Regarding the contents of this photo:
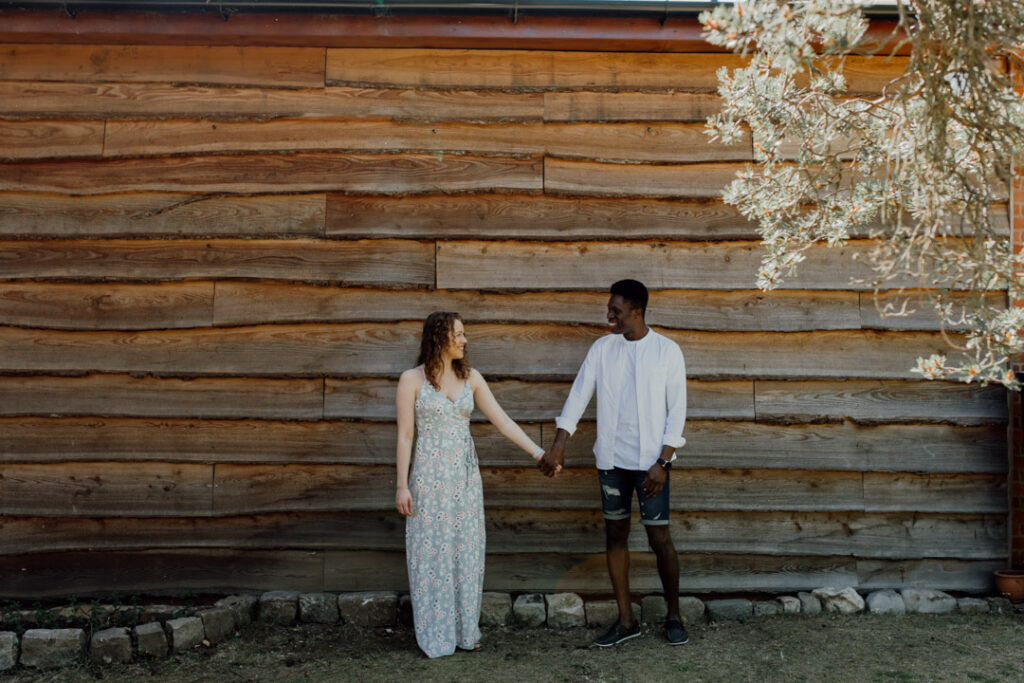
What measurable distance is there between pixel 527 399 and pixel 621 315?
89 centimetres

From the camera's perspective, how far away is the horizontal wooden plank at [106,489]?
15.1 feet

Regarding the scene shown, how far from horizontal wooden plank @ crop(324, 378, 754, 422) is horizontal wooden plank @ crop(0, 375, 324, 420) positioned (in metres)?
0.14

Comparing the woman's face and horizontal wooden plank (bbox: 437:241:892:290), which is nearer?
the woman's face

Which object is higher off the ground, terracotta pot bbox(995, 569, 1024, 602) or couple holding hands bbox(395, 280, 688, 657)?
couple holding hands bbox(395, 280, 688, 657)

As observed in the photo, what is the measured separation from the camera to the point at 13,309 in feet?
15.3

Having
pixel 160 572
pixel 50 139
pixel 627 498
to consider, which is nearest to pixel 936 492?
pixel 627 498

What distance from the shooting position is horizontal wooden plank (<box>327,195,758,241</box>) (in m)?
4.70

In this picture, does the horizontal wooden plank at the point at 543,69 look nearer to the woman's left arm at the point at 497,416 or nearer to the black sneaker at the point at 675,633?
the woman's left arm at the point at 497,416

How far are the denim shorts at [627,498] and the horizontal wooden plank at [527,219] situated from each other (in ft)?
4.80

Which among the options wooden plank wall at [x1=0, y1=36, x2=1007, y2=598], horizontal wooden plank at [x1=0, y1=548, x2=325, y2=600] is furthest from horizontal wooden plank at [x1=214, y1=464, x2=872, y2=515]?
horizontal wooden plank at [x1=0, y1=548, x2=325, y2=600]

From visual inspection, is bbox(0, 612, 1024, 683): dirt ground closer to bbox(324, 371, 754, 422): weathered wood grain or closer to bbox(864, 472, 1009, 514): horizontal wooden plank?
bbox(864, 472, 1009, 514): horizontal wooden plank

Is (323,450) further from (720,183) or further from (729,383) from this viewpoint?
(720,183)

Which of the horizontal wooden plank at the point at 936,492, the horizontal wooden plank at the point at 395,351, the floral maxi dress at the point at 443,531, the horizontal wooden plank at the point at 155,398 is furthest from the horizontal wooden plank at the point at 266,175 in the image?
Result: the horizontal wooden plank at the point at 936,492

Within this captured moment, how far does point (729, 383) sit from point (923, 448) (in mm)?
1232
